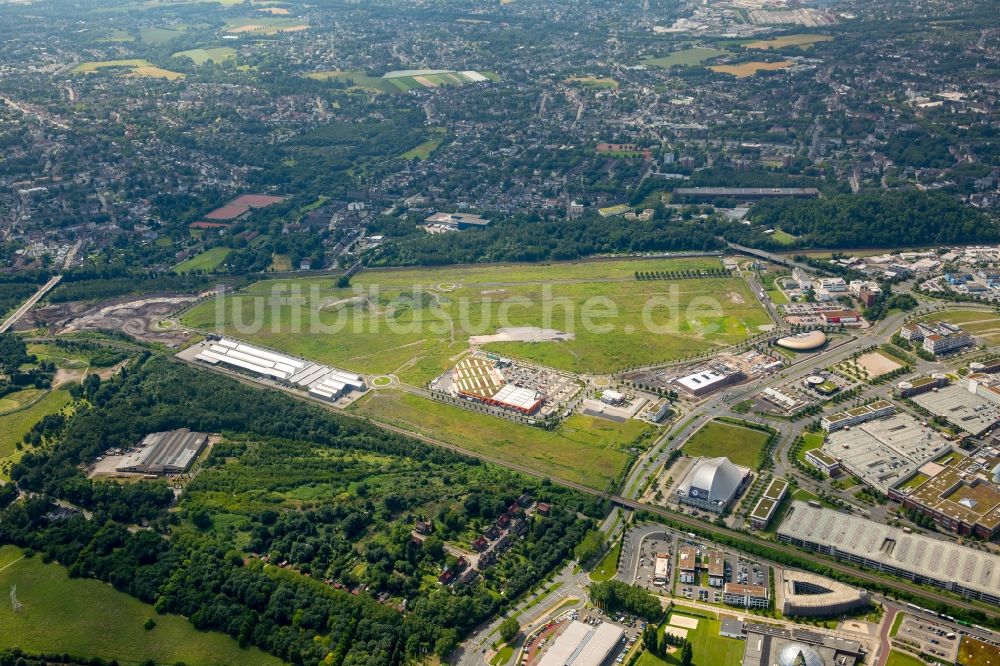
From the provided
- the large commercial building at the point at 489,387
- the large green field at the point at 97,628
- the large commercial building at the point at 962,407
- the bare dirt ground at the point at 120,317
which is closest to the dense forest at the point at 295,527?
the large green field at the point at 97,628

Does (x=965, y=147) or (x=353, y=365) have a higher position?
(x=965, y=147)

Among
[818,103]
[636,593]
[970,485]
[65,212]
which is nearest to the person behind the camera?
[636,593]

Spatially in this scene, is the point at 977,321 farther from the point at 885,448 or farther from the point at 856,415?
the point at 885,448

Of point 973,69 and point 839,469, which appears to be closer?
point 839,469

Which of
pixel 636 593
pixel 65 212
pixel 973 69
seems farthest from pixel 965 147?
pixel 65 212

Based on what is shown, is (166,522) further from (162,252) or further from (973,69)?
(973,69)

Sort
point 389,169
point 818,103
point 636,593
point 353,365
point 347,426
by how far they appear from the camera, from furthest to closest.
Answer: point 818,103 < point 389,169 < point 353,365 < point 347,426 < point 636,593
